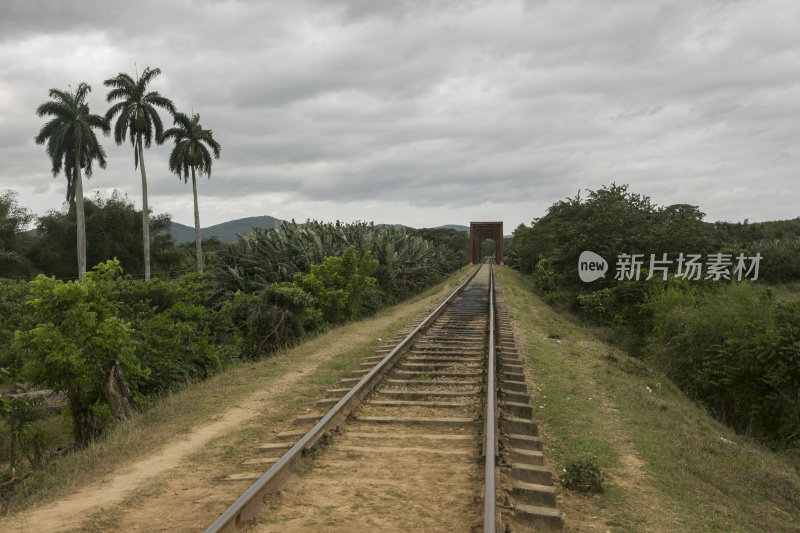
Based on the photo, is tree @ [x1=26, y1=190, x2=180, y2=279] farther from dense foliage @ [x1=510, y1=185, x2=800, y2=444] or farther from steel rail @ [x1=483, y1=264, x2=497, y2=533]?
steel rail @ [x1=483, y1=264, x2=497, y2=533]

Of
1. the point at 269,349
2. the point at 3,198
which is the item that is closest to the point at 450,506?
the point at 269,349

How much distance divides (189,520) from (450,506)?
6.84ft

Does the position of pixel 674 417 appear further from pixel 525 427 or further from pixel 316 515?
pixel 316 515

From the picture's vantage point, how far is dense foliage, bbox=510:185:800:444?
12242 mm

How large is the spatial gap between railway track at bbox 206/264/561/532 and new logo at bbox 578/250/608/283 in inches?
852

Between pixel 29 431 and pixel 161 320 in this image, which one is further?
pixel 161 320

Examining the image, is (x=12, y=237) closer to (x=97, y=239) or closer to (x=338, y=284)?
(x=97, y=239)

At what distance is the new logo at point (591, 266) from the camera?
28984 mm

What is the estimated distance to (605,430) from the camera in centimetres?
727

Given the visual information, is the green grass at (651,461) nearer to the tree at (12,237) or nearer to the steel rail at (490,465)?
the steel rail at (490,465)

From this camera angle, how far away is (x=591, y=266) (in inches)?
1161

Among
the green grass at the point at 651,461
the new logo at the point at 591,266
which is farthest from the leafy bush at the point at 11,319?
the new logo at the point at 591,266

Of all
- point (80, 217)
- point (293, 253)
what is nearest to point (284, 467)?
point (293, 253)

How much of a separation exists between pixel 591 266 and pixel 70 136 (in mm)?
35318
